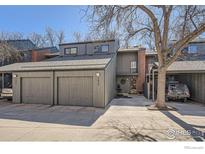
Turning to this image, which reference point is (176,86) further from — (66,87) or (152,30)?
(66,87)

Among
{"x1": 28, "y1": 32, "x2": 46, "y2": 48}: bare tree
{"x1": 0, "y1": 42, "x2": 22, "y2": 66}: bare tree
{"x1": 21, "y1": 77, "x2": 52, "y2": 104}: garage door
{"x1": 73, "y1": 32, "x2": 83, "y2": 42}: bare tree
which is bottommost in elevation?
{"x1": 21, "y1": 77, "x2": 52, "y2": 104}: garage door

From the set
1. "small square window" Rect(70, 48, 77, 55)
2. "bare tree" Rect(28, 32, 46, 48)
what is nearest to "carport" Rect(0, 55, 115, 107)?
"small square window" Rect(70, 48, 77, 55)

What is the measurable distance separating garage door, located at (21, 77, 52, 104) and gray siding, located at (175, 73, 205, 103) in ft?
37.8

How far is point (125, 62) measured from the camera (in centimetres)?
2170

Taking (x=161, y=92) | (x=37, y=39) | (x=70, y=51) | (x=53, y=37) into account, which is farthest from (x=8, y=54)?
(x=53, y=37)

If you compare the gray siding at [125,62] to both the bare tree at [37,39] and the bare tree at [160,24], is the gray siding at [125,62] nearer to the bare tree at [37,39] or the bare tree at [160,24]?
A: the bare tree at [160,24]

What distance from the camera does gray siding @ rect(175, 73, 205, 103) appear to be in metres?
13.6

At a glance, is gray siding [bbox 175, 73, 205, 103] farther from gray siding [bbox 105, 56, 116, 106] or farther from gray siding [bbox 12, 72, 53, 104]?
→ gray siding [bbox 12, 72, 53, 104]

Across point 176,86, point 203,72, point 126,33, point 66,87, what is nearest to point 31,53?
point 66,87

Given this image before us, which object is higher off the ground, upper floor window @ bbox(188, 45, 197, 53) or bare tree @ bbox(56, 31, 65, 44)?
bare tree @ bbox(56, 31, 65, 44)

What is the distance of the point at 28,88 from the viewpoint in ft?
44.5

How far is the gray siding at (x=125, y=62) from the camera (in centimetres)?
2154

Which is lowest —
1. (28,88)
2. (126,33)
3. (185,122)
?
(185,122)
